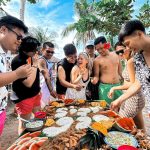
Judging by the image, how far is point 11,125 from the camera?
5.84 meters

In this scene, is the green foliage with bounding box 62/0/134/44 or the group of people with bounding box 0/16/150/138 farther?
the green foliage with bounding box 62/0/134/44

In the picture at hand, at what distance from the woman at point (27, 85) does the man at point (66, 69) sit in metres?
0.64

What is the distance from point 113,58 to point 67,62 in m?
0.99

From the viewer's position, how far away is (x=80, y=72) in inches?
163

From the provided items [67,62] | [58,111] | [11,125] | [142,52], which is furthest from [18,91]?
[11,125]

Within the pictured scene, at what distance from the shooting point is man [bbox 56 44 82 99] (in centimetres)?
409

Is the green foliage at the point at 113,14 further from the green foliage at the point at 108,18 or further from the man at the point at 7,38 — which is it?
the man at the point at 7,38

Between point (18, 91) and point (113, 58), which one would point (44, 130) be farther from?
point (113, 58)

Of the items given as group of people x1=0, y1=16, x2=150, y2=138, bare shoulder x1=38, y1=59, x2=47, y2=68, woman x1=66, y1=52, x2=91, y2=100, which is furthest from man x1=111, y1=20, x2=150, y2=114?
bare shoulder x1=38, y1=59, x2=47, y2=68

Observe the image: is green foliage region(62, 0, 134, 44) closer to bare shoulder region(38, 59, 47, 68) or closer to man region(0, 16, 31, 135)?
bare shoulder region(38, 59, 47, 68)

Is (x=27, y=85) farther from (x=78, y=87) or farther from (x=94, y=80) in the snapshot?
(x=94, y=80)

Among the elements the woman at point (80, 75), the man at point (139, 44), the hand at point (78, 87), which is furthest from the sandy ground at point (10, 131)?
the man at point (139, 44)

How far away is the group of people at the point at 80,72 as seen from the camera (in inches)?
85.7

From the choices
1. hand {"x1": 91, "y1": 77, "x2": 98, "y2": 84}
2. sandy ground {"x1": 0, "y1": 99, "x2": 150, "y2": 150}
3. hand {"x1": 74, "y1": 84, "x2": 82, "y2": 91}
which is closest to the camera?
hand {"x1": 74, "y1": 84, "x2": 82, "y2": 91}
